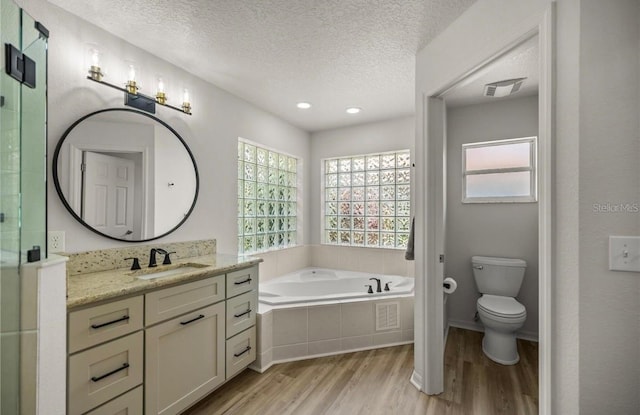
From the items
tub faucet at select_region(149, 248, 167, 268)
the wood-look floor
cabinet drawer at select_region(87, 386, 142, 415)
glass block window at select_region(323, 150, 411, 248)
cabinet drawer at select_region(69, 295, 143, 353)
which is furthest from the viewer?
glass block window at select_region(323, 150, 411, 248)

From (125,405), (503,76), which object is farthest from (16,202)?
(503,76)

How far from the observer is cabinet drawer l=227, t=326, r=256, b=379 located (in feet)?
6.51

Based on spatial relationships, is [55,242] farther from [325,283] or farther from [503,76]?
[503,76]

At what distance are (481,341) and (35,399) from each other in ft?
10.7

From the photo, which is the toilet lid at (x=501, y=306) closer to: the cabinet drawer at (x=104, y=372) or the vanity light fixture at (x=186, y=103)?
the cabinet drawer at (x=104, y=372)

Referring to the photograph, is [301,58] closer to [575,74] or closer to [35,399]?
[575,74]

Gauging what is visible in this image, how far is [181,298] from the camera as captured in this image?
→ 5.45ft

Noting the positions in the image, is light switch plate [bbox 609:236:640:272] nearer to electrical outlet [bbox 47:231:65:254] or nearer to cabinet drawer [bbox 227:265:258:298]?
cabinet drawer [bbox 227:265:258:298]

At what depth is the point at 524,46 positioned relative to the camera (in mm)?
1337

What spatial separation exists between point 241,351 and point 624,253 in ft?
7.19

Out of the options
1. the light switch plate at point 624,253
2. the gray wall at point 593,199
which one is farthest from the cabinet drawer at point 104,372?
the light switch plate at point 624,253

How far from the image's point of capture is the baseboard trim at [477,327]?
9.16 ft

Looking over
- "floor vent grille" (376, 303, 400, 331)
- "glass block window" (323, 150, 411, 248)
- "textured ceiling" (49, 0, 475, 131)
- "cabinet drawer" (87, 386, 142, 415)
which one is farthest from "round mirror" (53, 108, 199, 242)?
"glass block window" (323, 150, 411, 248)

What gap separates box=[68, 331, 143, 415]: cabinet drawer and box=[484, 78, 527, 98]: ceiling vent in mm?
3171
